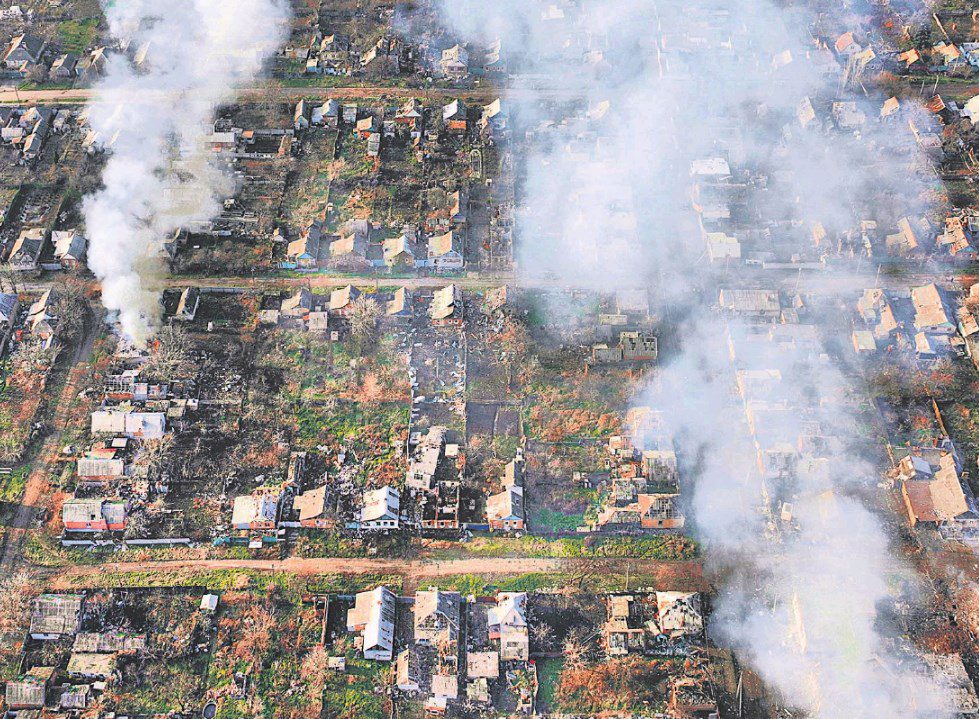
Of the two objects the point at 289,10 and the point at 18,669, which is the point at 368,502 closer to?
the point at 18,669

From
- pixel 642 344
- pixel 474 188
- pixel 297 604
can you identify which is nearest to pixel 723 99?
pixel 474 188

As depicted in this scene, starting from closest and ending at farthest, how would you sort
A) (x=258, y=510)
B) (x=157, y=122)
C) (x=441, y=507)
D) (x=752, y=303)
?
1. (x=258, y=510)
2. (x=441, y=507)
3. (x=752, y=303)
4. (x=157, y=122)

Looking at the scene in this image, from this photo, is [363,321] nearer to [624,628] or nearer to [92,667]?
[92,667]

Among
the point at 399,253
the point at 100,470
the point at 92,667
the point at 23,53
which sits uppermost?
the point at 23,53

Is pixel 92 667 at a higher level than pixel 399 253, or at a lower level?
lower

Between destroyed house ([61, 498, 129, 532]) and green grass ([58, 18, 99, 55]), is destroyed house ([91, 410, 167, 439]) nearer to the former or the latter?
destroyed house ([61, 498, 129, 532])

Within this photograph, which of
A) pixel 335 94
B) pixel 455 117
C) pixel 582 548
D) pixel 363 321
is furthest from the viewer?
pixel 335 94

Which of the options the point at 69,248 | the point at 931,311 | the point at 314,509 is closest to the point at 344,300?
the point at 314,509

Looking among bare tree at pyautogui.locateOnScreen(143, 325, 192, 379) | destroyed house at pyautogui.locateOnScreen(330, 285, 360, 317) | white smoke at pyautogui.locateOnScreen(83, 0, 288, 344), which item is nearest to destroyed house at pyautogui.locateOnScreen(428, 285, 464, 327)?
destroyed house at pyautogui.locateOnScreen(330, 285, 360, 317)
